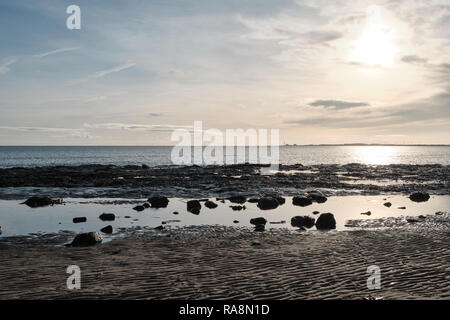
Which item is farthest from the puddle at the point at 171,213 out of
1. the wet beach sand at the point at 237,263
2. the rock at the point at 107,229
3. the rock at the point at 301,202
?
the wet beach sand at the point at 237,263

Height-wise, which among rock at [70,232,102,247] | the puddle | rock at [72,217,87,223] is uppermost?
rock at [70,232,102,247]

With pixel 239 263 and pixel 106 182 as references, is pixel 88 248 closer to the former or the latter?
pixel 239 263

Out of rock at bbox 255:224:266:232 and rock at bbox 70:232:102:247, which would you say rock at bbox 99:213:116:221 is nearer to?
rock at bbox 70:232:102:247

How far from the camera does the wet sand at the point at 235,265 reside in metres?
10.4

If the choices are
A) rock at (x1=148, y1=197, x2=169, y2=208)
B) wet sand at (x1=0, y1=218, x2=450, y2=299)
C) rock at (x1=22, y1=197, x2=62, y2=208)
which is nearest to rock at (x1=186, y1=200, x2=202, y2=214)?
rock at (x1=148, y1=197, x2=169, y2=208)

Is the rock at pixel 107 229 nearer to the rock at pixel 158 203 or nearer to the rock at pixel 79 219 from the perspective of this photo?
the rock at pixel 79 219

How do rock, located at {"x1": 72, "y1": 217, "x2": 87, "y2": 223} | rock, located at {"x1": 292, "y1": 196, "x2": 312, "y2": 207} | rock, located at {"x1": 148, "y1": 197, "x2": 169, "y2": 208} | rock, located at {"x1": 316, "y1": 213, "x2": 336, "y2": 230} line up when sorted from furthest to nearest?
rock, located at {"x1": 292, "y1": 196, "x2": 312, "y2": 207}, rock, located at {"x1": 148, "y1": 197, "x2": 169, "y2": 208}, rock, located at {"x1": 72, "y1": 217, "x2": 87, "y2": 223}, rock, located at {"x1": 316, "y1": 213, "x2": 336, "y2": 230}

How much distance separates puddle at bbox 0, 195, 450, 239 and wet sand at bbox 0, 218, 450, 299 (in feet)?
9.31

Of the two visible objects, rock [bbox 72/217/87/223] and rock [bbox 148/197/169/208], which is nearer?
rock [bbox 72/217/87/223]

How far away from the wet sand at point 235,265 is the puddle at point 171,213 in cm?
284

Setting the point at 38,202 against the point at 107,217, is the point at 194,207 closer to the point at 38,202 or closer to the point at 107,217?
the point at 107,217

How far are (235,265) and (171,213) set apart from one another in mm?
13186

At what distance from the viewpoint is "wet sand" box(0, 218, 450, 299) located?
410 inches
